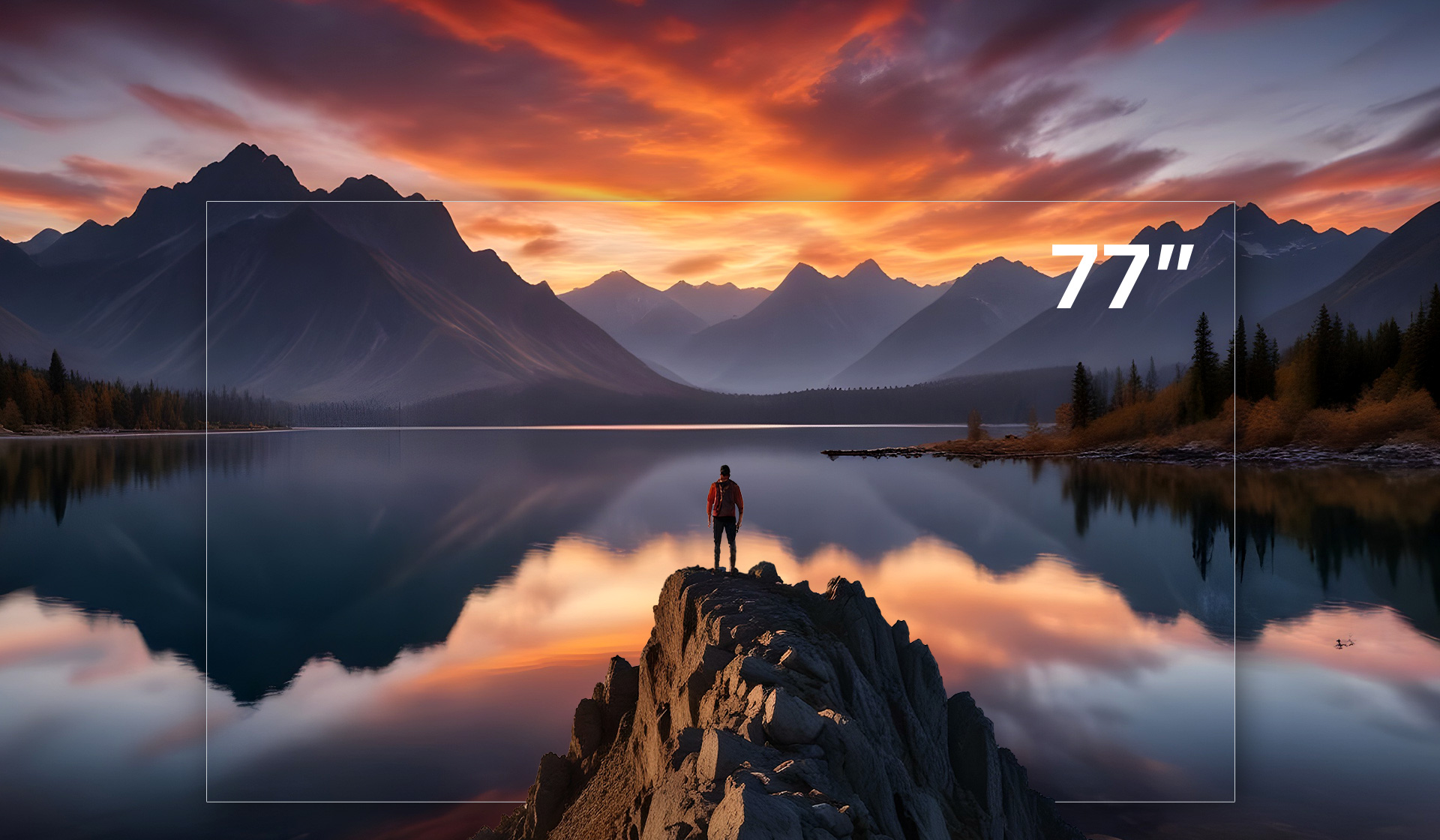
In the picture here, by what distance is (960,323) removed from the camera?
24.9m

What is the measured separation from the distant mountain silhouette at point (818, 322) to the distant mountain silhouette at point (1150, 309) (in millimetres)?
4051

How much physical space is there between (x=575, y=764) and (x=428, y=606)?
1349 cm

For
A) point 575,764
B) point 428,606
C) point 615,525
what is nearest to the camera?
point 575,764

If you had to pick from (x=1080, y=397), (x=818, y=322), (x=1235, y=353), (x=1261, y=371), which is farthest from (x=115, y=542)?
(x=1261, y=371)

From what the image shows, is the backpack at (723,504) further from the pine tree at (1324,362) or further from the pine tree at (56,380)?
the pine tree at (56,380)

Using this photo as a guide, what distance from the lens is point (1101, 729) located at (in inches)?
568

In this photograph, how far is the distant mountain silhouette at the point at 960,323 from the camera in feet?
55.2

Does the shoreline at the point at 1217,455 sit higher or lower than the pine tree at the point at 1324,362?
lower

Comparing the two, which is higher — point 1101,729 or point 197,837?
point 1101,729

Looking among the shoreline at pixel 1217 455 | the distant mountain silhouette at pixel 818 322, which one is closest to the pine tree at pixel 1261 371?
the shoreline at pixel 1217 455

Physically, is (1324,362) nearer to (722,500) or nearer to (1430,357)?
(1430,357)

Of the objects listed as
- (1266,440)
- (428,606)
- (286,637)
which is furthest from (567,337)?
(1266,440)

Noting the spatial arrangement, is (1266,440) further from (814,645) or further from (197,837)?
(197,837)

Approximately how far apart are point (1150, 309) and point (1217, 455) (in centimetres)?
968
